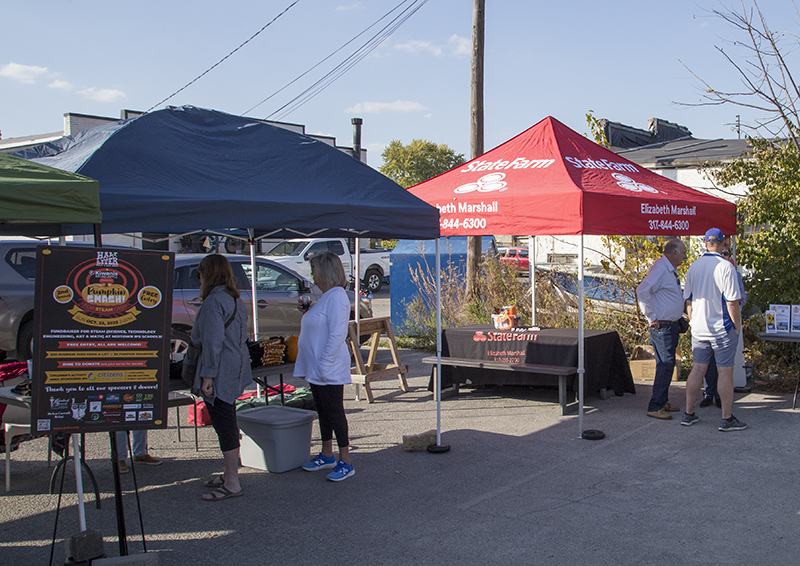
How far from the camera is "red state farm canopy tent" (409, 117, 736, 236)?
6785mm

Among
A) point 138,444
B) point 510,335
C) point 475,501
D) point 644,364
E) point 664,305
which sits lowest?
point 475,501

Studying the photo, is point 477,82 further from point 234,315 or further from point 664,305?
point 234,315

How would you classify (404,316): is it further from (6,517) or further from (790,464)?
(6,517)

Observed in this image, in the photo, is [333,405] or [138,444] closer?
[333,405]

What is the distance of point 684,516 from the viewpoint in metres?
4.91

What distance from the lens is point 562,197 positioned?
670 cm

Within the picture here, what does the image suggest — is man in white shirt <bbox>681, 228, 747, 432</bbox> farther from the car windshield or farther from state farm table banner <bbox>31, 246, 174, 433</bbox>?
the car windshield

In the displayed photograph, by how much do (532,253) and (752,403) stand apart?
353 cm

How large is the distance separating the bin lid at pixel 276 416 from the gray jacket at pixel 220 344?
2.39ft

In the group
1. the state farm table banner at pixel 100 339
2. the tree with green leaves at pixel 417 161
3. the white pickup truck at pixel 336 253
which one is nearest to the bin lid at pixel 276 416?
the state farm table banner at pixel 100 339

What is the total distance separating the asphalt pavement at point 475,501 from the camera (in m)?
4.41

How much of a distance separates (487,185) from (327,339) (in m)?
3.02

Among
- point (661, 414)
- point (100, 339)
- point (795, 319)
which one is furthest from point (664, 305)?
point (100, 339)

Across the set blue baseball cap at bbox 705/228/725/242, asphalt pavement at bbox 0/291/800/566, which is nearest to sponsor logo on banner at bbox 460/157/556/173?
blue baseball cap at bbox 705/228/725/242
